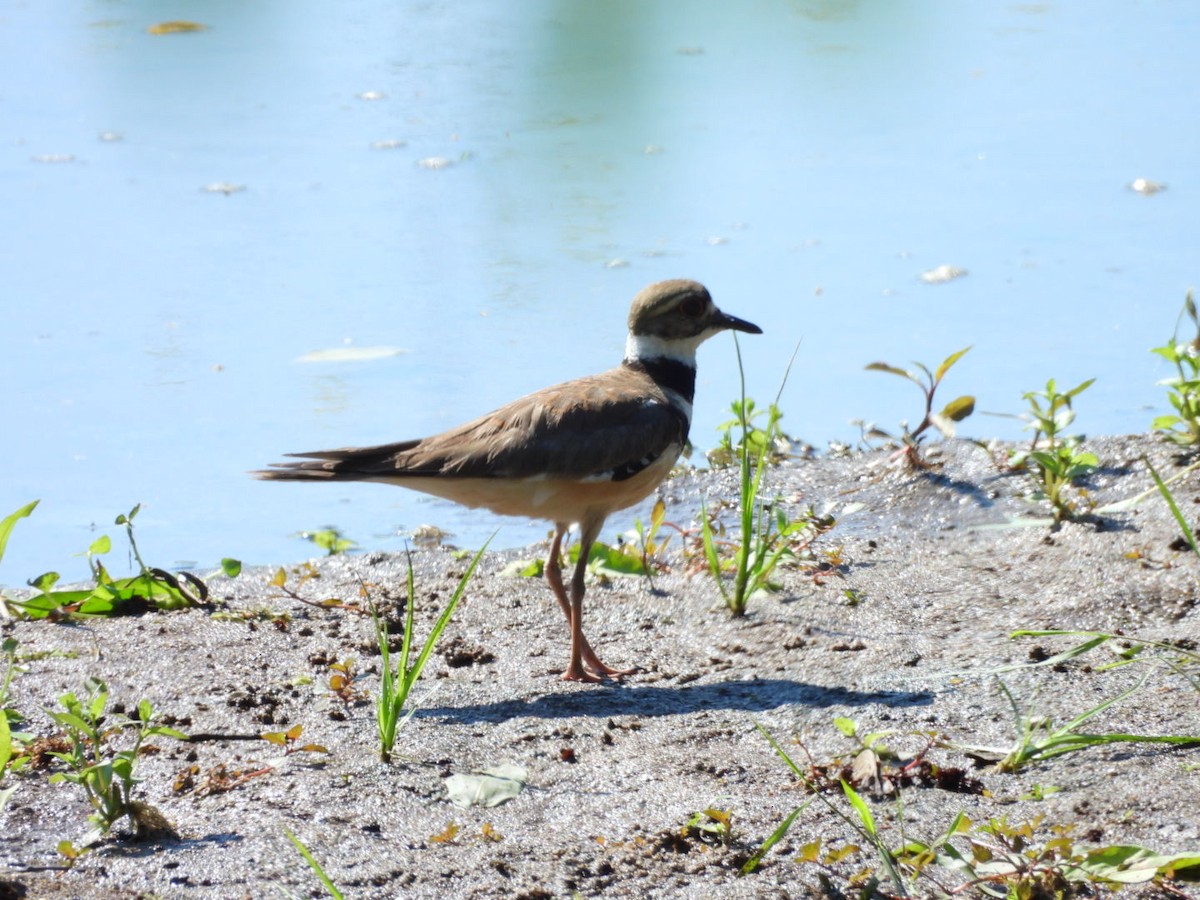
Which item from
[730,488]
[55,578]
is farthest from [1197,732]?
[55,578]

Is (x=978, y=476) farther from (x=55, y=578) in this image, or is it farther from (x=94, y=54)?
(x=94, y=54)

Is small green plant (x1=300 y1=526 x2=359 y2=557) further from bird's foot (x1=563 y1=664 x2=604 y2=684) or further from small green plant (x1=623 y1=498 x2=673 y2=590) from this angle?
bird's foot (x1=563 y1=664 x2=604 y2=684)

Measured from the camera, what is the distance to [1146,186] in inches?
357

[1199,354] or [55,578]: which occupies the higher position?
[1199,354]

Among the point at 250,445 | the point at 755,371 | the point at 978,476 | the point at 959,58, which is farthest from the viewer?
the point at 959,58

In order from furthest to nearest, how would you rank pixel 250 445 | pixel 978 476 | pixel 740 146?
pixel 740 146 → pixel 250 445 → pixel 978 476

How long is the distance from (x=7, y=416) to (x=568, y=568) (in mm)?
2895

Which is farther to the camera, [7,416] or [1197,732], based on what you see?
[7,416]

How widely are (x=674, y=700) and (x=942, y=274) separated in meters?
4.37

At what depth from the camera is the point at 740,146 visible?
1024cm

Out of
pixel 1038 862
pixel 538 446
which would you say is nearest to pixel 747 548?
pixel 538 446

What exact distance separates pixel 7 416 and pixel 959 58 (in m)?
8.71

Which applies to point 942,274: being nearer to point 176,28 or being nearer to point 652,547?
point 652,547

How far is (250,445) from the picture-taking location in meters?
6.54
